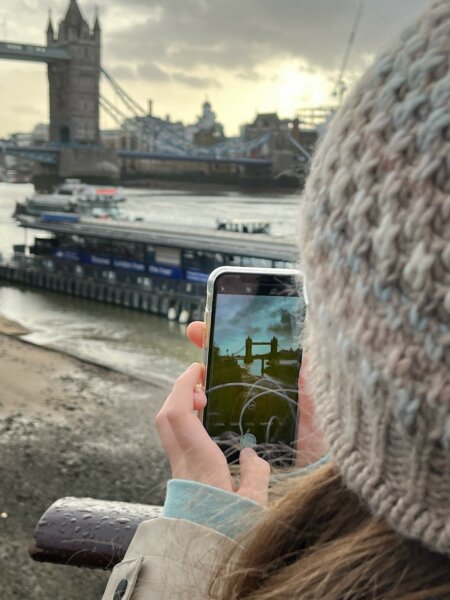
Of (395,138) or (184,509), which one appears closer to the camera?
(395,138)

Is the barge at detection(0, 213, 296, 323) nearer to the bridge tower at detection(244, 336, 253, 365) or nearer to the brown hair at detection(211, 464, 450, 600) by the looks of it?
the bridge tower at detection(244, 336, 253, 365)

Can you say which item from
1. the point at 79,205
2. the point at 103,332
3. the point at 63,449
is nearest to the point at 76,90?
the point at 79,205

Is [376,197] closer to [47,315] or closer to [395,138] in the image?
[395,138]

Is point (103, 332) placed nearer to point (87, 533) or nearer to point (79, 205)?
point (79, 205)

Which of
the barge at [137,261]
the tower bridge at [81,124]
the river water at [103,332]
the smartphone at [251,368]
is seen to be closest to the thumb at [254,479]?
the smartphone at [251,368]

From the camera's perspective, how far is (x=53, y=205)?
2553cm

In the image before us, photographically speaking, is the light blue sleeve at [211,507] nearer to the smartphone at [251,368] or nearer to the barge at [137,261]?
the smartphone at [251,368]

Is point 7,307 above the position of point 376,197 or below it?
below

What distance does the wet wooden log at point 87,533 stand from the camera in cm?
78

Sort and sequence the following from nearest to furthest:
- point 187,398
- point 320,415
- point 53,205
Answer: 1. point 320,415
2. point 187,398
3. point 53,205

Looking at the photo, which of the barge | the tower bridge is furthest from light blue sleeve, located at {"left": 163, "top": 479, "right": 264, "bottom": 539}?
the tower bridge

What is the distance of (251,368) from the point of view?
2.78 feet

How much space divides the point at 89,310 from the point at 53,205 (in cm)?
984

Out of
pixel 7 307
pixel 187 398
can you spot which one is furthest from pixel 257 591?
pixel 7 307
